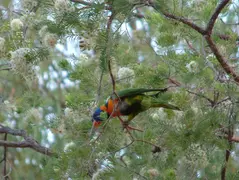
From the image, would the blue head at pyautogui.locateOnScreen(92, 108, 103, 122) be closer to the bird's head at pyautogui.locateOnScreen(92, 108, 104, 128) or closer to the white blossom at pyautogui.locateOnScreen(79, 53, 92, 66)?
the bird's head at pyautogui.locateOnScreen(92, 108, 104, 128)

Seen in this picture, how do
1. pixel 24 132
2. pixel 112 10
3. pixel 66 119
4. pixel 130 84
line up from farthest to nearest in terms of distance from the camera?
pixel 24 132
pixel 130 84
pixel 66 119
pixel 112 10

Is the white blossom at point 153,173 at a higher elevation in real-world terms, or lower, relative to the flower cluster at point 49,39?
lower

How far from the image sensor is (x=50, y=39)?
204 cm

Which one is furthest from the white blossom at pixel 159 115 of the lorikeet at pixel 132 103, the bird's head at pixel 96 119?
the bird's head at pixel 96 119

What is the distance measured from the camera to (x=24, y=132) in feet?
10.3

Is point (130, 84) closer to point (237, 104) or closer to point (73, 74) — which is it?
point (73, 74)

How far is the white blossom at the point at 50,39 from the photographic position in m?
2.03

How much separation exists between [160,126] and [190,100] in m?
0.21

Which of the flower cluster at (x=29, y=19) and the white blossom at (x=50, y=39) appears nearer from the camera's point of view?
the white blossom at (x=50, y=39)

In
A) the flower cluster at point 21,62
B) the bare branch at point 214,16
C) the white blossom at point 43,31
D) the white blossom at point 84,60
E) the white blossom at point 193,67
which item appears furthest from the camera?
the white blossom at point 84,60

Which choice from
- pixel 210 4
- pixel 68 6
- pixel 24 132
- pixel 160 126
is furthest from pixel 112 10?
pixel 24 132

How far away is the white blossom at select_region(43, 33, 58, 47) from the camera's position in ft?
6.66

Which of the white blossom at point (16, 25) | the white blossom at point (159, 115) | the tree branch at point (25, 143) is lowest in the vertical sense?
the white blossom at point (159, 115)

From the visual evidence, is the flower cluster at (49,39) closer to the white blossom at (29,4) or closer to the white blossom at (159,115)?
the white blossom at (29,4)
